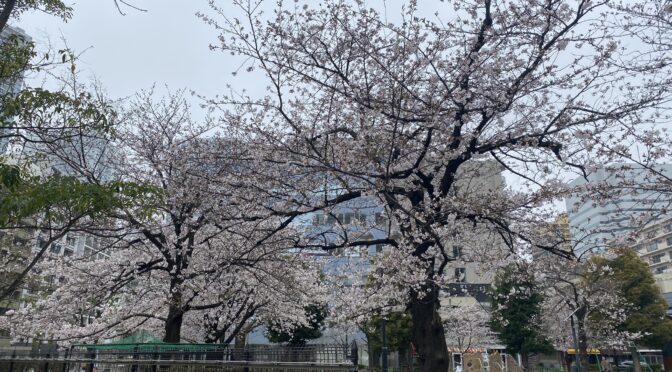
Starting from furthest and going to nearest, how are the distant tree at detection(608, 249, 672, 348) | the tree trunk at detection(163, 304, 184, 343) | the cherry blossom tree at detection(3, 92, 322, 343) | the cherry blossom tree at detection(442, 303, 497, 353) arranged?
the distant tree at detection(608, 249, 672, 348) < the cherry blossom tree at detection(442, 303, 497, 353) < the tree trunk at detection(163, 304, 184, 343) < the cherry blossom tree at detection(3, 92, 322, 343)

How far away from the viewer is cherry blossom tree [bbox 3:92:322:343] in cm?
927

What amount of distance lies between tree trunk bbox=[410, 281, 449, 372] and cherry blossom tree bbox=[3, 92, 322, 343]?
2.73m

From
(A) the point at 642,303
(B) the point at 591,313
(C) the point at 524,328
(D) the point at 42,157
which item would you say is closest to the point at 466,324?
(C) the point at 524,328

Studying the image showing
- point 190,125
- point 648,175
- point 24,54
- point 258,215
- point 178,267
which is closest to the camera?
point 24,54

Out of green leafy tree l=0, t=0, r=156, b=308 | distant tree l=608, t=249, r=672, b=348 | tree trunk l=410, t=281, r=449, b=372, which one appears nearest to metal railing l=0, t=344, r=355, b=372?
tree trunk l=410, t=281, r=449, b=372

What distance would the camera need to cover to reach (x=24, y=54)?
643 centimetres

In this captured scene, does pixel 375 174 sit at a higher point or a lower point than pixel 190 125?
lower

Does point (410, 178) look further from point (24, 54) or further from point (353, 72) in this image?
point (24, 54)

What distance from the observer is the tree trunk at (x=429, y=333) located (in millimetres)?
7527

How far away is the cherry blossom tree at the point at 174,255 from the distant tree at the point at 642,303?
2116cm

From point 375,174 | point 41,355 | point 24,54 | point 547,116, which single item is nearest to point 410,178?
point 375,174

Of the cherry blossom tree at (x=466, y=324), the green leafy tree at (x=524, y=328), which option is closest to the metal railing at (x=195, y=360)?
the cherry blossom tree at (x=466, y=324)

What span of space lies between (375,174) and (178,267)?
720 centimetres

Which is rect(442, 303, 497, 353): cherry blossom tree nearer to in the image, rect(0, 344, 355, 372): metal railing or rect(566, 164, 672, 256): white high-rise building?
rect(566, 164, 672, 256): white high-rise building
